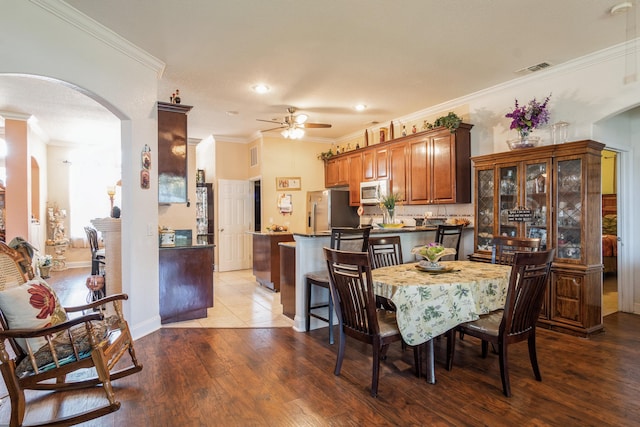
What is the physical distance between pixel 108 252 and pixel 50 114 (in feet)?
11.9

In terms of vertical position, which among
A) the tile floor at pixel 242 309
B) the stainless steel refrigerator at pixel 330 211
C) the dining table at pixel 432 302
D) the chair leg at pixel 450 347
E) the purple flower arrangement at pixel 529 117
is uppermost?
the purple flower arrangement at pixel 529 117

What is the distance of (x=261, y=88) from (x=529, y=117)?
3.27 m

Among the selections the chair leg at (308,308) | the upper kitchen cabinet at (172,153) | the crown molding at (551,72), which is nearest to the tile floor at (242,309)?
the chair leg at (308,308)

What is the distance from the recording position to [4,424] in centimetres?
207

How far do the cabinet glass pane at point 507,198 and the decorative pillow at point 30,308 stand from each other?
4.39 meters

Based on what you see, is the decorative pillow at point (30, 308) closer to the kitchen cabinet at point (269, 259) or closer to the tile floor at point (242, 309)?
the tile floor at point (242, 309)

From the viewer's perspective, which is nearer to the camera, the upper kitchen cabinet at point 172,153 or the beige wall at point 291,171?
the upper kitchen cabinet at point 172,153

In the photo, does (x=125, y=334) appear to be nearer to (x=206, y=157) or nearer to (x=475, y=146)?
(x=475, y=146)

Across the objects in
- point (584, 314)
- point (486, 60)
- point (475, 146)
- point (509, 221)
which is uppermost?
point (486, 60)

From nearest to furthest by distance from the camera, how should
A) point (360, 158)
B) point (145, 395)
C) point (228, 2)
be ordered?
point (145, 395) → point (228, 2) → point (360, 158)

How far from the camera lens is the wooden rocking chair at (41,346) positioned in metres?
1.95

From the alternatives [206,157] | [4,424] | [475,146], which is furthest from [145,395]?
[206,157]

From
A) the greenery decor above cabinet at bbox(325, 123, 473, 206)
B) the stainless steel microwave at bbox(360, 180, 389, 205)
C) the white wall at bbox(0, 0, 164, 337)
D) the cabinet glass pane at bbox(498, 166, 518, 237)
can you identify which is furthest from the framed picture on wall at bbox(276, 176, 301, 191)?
the cabinet glass pane at bbox(498, 166, 518, 237)

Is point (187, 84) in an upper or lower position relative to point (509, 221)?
upper
